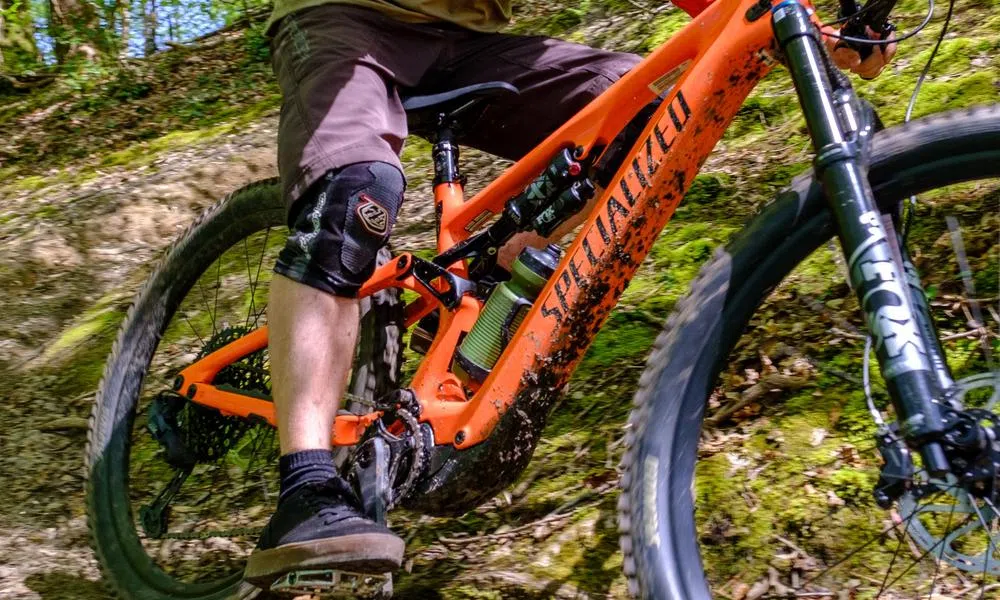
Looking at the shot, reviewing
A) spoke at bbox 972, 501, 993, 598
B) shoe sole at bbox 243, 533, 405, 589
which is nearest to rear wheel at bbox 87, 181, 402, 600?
shoe sole at bbox 243, 533, 405, 589

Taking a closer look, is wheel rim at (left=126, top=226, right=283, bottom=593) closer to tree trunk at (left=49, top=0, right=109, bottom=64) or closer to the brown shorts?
the brown shorts

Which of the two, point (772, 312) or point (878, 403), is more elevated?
point (772, 312)

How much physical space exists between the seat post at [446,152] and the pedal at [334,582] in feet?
3.63

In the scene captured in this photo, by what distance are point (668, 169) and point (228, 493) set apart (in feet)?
7.10

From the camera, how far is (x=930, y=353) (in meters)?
1.59

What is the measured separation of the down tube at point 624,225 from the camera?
1979 millimetres

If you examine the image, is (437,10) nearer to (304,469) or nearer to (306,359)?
(306,359)

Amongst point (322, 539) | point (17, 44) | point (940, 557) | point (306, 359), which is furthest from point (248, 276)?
point (17, 44)

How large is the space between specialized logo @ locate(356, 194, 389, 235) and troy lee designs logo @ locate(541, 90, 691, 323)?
472 mm

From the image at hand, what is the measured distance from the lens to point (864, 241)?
1.63 metres

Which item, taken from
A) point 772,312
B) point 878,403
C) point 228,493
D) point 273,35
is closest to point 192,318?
point 228,493

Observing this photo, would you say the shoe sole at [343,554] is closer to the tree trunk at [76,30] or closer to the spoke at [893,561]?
the spoke at [893,561]

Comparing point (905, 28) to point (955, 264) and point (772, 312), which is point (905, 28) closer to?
point (772, 312)

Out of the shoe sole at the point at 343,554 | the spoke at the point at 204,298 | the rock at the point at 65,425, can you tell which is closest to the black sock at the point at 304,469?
the shoe sole at the point at 343,554
